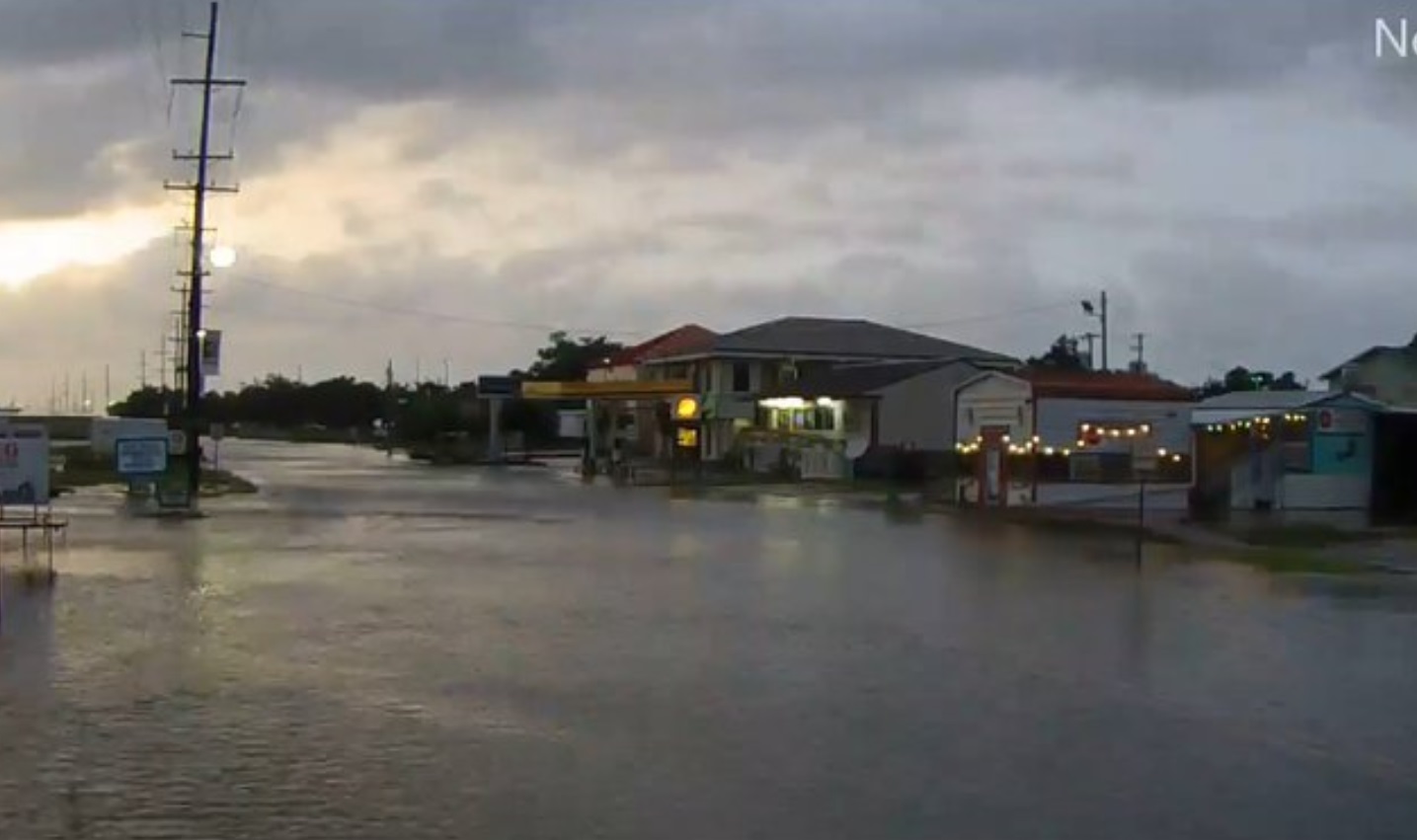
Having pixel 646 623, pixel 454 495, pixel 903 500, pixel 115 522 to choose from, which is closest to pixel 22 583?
pixel 646 623

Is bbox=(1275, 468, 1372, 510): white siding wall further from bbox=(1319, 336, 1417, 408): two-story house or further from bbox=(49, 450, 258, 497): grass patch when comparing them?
bbox=(49, 450, 258, 497): grass patch

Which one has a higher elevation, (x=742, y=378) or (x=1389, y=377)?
(x=742, y=378)

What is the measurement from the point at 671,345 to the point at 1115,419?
55869 mm

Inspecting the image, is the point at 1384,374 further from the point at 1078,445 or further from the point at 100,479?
the point at 100,479

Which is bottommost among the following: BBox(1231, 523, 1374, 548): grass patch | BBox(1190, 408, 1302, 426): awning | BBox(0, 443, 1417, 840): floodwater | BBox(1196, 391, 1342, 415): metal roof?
BBox(0, 443, 1417, 840): floodwater

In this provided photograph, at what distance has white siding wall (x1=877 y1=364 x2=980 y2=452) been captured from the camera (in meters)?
72.3

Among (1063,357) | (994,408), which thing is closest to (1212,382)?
(1063,357)

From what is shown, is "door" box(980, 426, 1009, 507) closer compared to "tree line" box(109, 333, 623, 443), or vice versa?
"door" box(980, 426, 1009, 507)

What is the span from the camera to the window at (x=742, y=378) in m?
86.6

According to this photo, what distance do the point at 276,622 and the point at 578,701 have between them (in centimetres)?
536

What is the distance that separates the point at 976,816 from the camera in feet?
28.9

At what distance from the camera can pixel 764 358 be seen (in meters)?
86.5

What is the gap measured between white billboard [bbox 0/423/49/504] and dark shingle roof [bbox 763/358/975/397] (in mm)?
48431

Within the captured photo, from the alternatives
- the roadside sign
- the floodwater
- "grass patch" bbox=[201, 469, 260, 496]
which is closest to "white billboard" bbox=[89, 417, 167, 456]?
"grass patch" bbox=[201, 469, 260, 496]
